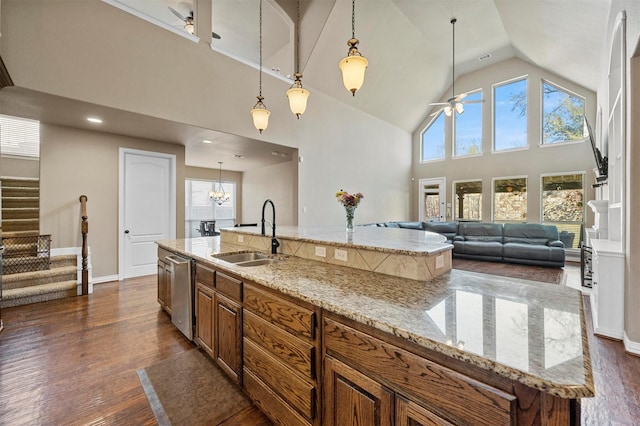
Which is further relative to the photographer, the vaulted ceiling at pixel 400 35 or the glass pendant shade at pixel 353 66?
the vaulted ceiling at pixel 400 35

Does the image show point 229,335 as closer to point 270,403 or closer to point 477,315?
point 270,403

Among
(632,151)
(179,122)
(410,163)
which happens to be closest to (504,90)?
(410,163)

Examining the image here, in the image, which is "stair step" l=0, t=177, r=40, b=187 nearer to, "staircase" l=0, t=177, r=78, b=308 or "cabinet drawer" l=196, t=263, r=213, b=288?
"staircase" l=0, t=177, r=78, b=308

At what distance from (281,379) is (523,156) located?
28.8ft

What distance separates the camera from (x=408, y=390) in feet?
3.06

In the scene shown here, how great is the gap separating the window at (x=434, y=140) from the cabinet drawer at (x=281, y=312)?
351 inches

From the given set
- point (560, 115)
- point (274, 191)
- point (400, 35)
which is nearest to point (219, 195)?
point (274, 191)

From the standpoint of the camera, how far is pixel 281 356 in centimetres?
145

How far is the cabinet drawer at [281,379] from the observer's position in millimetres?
1306

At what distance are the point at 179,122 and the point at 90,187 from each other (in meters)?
2.01

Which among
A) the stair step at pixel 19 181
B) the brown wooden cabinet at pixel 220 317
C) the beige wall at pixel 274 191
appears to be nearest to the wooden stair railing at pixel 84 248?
the stair step at pixel 19 181

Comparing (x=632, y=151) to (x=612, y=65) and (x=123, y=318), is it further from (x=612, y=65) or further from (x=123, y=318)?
(x=123, y=318)

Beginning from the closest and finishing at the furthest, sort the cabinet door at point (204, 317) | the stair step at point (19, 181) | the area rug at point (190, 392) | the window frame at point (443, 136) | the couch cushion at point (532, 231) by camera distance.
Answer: the area rug at point (190, 392), the cabinet door at point (204, 317), the stair step at point (19, 181), the couch cushion at point (532, 231), the window frame at point (443, 136)

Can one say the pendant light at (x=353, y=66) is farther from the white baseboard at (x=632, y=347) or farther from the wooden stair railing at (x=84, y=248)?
the wooden stair railing at (x=84, y=248)
